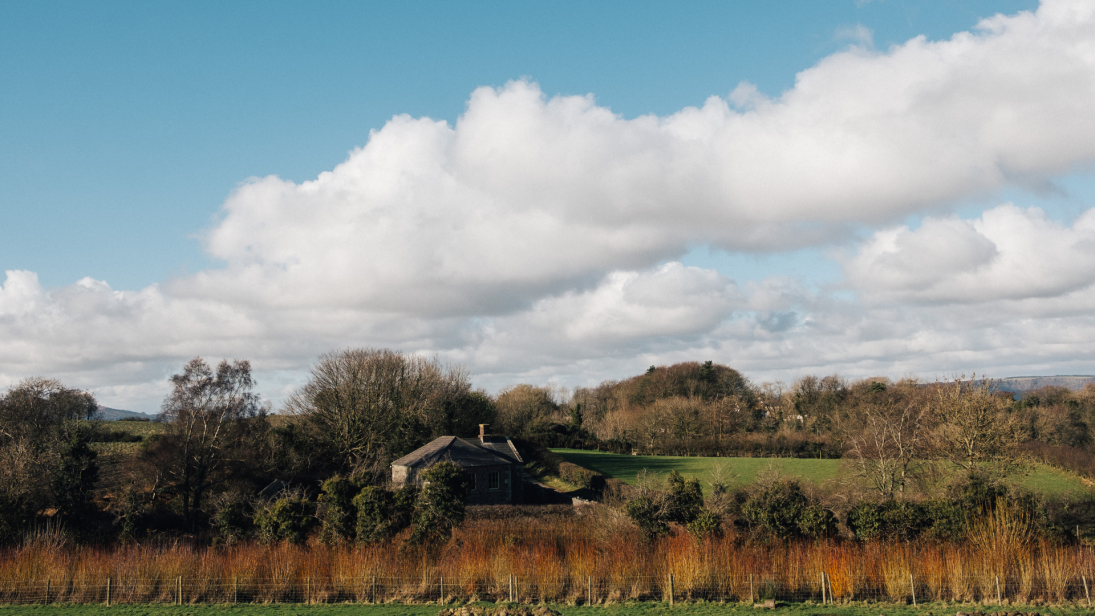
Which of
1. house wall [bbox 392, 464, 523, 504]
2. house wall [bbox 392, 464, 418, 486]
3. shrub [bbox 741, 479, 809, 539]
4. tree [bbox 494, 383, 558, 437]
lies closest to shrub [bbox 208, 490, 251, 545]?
house wall [bbox 392, 464, 418, 486]

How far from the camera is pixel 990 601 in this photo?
17.4 metres

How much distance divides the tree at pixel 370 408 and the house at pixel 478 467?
361cm

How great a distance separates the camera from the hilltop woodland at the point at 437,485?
865 inches

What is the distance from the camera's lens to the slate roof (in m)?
41.7

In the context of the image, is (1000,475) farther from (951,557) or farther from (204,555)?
(204,555)

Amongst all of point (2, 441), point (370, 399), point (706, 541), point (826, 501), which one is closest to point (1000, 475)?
point (826, 501)

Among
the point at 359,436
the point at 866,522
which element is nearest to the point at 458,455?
the point at 359,436

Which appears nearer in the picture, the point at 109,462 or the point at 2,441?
the point at 2,441

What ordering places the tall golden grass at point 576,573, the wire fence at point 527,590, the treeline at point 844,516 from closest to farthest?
1. the wire fence at point 527,590
2. the tall golden grass at point 576,573
3. the treeline at point 844,516

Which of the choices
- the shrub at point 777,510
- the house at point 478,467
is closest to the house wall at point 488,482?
the house at point 478,467

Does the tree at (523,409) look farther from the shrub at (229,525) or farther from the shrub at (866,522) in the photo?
the shrub at (866,522)

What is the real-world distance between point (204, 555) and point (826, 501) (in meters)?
21.8

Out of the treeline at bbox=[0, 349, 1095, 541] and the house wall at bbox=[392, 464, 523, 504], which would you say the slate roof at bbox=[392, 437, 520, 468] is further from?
the treeline at bbox=[0, 349, 1095, 541]

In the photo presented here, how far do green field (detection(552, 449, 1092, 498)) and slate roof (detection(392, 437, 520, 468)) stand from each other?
32.1 feet
